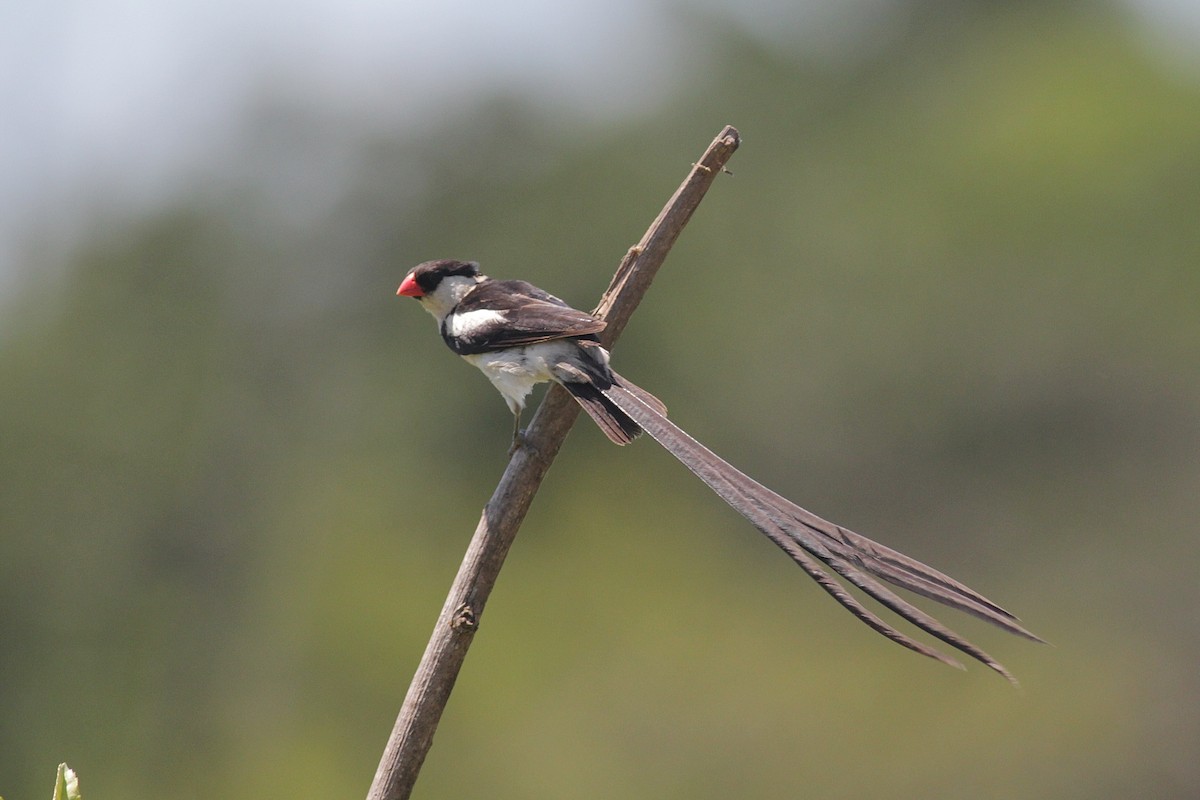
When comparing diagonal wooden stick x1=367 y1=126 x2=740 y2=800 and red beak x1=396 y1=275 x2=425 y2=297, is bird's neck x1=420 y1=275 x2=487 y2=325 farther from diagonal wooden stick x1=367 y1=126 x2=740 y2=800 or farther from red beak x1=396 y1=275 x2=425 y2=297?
diagonal wooden stick x1=367 y1=126 x2=740 y2=800

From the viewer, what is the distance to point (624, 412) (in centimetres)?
275

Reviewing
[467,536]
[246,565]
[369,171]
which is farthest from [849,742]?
[369,171]

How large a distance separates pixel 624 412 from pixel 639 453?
1191 centimetres

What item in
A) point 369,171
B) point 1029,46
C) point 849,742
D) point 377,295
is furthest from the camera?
point 1029,46

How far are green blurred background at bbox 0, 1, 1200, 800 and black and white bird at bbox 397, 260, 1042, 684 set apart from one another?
25.9 feet

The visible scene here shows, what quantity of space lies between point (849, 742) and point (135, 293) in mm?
12588

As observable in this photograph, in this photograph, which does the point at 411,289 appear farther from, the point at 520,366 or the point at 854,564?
the point at 854,564

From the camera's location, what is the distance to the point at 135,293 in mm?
18516

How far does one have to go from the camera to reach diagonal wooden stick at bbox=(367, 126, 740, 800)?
6.96 feet

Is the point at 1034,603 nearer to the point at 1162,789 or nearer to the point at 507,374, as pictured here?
the point at 1162,789

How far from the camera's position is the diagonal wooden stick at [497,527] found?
2.12 metres

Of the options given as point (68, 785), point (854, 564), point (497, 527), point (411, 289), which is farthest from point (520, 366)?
point (68, 785)

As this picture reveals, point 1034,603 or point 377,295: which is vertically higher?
point 377,295

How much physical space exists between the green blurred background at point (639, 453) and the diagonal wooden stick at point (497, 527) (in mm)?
8455
